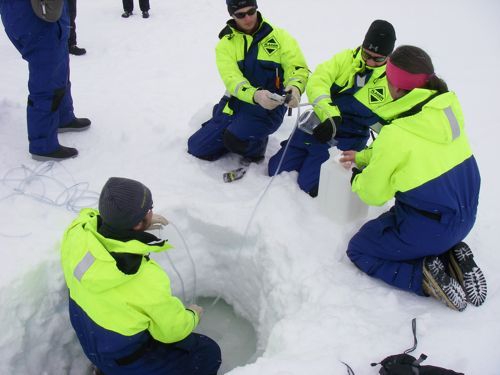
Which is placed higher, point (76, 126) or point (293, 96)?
point (293, 96)

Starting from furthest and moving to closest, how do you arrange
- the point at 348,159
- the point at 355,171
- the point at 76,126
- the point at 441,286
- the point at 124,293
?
1. the point at 76,126
2. the point at 348,159
3. the point at 355,171
4. the point at 441,286
5. the point at 124,293

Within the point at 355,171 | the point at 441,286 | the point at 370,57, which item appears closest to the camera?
the point at 441,286

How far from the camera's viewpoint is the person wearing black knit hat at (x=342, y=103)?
Answer: 2.98 metres

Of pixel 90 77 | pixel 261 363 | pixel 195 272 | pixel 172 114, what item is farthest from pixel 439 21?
pixel 261 363

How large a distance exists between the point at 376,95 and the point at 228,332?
1992 mm

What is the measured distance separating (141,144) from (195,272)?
129 centimetres

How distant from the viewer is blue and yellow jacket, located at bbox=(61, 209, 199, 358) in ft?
6.25

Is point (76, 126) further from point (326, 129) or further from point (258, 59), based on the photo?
point (326, 129)

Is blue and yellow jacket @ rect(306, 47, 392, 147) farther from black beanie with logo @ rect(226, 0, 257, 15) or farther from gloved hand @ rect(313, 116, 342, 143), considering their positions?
black beanie with logo @ rect(226, 0, 257, 15)

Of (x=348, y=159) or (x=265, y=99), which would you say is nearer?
(x=348, y=159)

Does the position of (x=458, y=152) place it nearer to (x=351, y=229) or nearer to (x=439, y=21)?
(x=351, y=229)

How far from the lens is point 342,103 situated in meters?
3.34

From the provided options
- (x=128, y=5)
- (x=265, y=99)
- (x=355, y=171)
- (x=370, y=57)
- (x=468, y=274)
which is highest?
(x=370, y=57)

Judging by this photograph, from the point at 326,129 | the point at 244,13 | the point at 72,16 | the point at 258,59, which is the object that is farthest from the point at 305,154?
the point at 72,16
